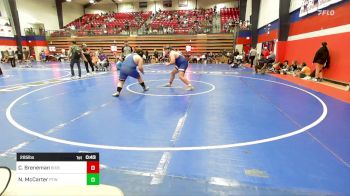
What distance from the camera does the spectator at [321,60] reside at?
1032 cm

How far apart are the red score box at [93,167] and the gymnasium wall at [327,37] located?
1045 cm

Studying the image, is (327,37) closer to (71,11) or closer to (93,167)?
(93,167)

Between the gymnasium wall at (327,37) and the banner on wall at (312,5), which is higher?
the banner on wall at (312,5)

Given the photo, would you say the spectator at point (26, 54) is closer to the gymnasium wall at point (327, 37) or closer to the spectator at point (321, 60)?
the gymnasium wall at point (327, 37)

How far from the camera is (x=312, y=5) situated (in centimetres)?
1204

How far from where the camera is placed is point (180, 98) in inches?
285

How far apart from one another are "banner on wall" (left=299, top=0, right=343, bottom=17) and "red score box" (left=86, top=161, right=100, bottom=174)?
471 inches

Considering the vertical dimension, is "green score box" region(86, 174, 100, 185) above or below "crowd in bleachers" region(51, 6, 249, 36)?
below

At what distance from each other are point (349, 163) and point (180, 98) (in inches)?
182

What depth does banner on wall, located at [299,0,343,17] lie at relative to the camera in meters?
10.8

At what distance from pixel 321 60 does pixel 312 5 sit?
10.9ft

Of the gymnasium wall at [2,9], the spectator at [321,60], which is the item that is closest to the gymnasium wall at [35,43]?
the gymnasium wall at [2,9]

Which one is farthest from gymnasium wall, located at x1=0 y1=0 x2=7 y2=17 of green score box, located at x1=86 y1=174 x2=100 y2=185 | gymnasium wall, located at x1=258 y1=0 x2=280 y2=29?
green score box, located at x1=86 y1=174 x2=100 y2=185

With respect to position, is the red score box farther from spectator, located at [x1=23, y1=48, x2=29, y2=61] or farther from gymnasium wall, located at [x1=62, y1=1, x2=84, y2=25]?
gymnasium wall, located at [x1=62, y1=1, x2=84, y2=25]
